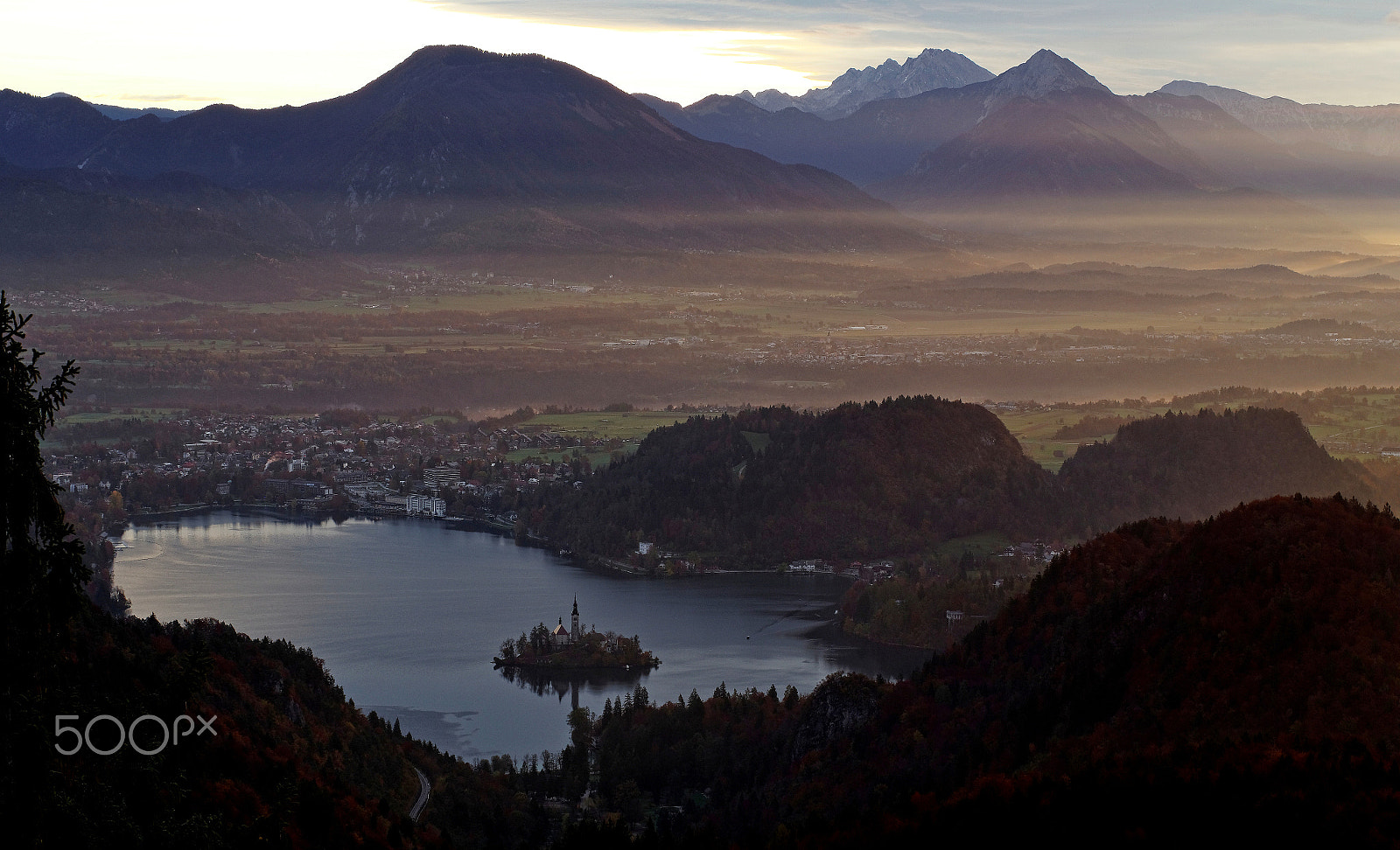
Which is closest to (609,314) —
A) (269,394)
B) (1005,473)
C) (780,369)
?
(780,369)

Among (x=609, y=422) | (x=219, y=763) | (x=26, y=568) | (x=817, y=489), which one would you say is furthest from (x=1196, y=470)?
(x=26, y=568)

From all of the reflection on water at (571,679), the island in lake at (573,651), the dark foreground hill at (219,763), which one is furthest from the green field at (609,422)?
the dark foreground hill at (219,763)

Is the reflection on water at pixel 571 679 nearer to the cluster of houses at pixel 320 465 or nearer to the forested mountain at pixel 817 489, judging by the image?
the forested mountain at pixel 817 489

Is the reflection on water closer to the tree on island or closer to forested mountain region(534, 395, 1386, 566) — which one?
the tree on island

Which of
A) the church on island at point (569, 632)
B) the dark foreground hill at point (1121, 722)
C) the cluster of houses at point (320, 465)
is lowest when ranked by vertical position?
the church on island at point (569, 632)

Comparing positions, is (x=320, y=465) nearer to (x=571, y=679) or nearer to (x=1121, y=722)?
(x=571, y=679)

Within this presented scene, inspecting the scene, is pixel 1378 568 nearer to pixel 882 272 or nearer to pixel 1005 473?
pixel 1005 473

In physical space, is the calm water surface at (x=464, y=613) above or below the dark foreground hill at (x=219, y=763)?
below
